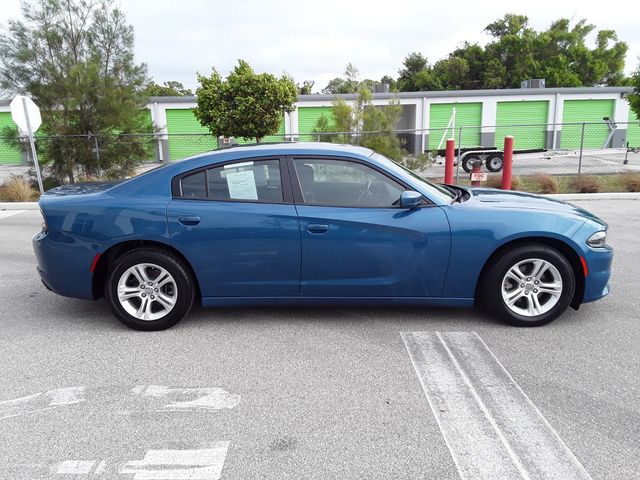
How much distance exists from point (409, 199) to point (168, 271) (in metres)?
2.03

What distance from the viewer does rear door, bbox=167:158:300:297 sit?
4203 mm

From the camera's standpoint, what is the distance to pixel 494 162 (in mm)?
19094

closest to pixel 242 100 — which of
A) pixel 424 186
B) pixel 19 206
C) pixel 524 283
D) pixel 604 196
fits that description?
pixel 19 206

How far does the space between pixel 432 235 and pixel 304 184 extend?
112 cm

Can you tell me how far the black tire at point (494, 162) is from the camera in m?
19.0

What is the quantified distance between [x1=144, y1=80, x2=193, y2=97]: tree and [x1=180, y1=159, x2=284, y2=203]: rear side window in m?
11.5

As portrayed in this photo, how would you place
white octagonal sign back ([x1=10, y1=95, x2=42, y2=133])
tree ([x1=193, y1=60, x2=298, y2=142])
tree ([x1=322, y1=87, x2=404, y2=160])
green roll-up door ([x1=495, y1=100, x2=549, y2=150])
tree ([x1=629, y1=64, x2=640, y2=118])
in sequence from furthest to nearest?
green roll-up door ([x1=495, y1=100, x2=549, y2=150])
tree ([x1=193, y1=60, x2=298, y2=142])
tree ([x1=629, y1=64, x2=640, y2=118])
tree ([x1=322, y1=87, x2=404, y2=160])
white octagonal sign back ([x1=10, y1=95, x2=42, y2=133])

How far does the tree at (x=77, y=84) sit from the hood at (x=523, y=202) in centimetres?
1121

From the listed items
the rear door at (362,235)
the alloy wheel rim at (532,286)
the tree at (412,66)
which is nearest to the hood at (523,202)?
the alloy wheel rim at (532,286)

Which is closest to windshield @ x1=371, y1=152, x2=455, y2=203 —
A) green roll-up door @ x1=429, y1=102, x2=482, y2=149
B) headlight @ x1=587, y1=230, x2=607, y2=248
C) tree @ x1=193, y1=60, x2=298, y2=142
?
headlight @ x1=587, y1=230, x2=607, y2=248

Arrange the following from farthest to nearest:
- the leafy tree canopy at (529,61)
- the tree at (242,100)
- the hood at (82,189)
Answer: the leafy tree canopy at (529,61)
the tree at (242,100)
the hood at (82,189)

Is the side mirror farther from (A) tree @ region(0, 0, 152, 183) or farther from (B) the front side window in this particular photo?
(A) tree @ region(0, 0, 152, 183)

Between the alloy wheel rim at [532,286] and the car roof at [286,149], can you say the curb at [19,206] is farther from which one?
the alloy wheel rim at [532,286]

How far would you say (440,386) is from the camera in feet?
11.2
